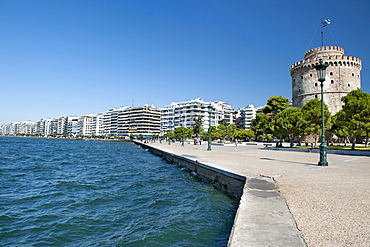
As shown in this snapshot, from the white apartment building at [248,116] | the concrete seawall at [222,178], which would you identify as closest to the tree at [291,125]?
the concrete seawall at [222,178]

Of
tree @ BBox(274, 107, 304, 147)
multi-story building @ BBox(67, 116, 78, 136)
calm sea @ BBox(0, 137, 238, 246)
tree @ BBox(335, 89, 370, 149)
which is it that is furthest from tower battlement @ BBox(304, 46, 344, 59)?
multi-story building @ BBox(67, 116, 78, 136)

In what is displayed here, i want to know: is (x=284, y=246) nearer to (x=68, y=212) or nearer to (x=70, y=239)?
(x=70, y=239)

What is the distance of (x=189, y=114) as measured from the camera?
114 meters

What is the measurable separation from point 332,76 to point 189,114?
230ft

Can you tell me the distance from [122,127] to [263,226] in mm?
145082

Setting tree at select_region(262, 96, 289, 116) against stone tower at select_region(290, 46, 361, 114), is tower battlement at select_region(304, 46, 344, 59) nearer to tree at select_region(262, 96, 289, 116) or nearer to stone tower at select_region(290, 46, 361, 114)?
stone tower at select_region(290, 46, 361, 114)

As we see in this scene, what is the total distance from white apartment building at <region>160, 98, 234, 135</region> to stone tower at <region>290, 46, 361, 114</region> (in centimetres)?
5643

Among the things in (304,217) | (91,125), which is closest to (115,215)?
(304,217)

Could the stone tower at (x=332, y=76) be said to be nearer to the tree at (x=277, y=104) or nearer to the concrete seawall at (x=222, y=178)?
the tree at (x=277, y=104)

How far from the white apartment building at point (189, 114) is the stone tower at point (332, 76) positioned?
2222 inches

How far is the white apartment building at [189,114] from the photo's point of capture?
11262 centimetres

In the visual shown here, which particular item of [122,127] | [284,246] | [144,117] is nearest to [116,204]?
[284,246]

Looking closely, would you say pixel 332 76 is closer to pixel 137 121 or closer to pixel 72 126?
pixel 137 121

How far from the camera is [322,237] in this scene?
11.0 ft
